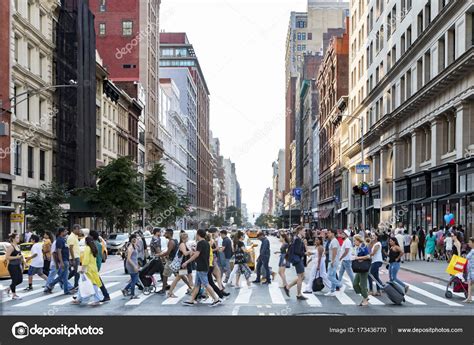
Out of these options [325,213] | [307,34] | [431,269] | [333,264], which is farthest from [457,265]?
[307,34]

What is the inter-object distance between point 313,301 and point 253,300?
1.63 meters

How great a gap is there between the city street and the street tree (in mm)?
31381

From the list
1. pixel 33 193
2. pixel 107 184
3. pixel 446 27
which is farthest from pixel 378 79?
pixel 33 193

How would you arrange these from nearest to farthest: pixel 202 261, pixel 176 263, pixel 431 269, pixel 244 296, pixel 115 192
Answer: pixel 202 261
pixel 176 263
pixel 244 296
pixel 431 269
pixel 115 192

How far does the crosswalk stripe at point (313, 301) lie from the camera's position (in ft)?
56.7

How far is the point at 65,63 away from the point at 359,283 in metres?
40.5

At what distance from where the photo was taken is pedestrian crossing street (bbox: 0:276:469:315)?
1719 centimetres

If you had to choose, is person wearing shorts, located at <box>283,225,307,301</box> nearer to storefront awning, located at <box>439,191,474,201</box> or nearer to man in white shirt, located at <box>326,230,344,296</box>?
man in white shirt, located at <box>326,230,344,296</box>

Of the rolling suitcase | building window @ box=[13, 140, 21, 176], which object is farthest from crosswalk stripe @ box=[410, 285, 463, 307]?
building window @ box=[13, 140, 21, 176]

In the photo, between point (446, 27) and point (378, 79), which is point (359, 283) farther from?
point (378, 79)

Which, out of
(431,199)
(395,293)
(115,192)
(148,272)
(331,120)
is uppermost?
(331,120)

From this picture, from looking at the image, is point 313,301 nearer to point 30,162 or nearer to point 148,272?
point 148,272

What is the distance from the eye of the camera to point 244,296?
63.4ft

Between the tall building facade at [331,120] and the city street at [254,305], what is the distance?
59.0 metres
